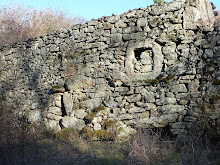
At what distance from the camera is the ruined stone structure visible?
17.2 ft

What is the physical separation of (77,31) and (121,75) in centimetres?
182

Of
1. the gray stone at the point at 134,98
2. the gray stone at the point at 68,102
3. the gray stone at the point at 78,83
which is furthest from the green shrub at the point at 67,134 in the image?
the gray stone at the point at 134,98

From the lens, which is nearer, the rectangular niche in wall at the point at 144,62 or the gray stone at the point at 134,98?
the gray stone at the point at 134,98

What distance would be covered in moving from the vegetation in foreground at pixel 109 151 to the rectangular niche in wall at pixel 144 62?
1.39 meters

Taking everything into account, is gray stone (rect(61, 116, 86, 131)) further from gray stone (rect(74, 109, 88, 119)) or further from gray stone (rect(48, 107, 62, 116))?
gray stone (rect(48, 107, 62, 116))

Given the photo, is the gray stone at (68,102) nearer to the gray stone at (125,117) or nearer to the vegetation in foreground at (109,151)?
the vegetation in foreground at (109,151)

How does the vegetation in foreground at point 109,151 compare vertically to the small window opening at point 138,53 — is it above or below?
below

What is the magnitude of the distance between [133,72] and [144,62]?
1.10ft

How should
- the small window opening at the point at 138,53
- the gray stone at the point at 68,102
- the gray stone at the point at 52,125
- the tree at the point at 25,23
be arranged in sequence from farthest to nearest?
the tree at the point at 25,23
the gray stone at the point at 68,102
the gray stone at the point at 52,125
the small window opening at the point at 138,53

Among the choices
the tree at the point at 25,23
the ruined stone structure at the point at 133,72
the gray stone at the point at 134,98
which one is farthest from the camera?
the tree at the point at 25,23

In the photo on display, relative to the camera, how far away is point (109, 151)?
4.70 metres

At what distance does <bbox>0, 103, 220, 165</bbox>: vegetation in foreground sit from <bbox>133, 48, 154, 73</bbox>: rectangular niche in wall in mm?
1390

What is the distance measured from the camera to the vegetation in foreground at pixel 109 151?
12.8 feet

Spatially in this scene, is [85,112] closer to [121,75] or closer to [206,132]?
[121,75]
